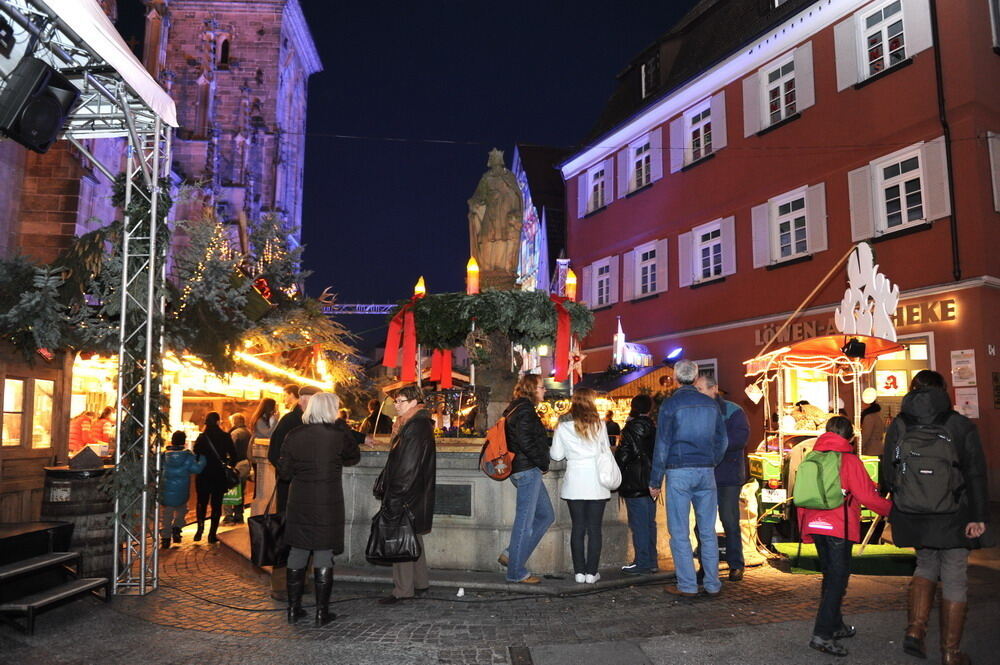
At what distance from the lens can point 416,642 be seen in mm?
5738

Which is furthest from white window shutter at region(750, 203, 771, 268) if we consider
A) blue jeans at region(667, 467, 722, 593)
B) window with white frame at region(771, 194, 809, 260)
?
blue jeans at region(667, 467, 722, 593)

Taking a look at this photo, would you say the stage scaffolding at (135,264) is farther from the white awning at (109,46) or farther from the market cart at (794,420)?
the market cart at (794,420)

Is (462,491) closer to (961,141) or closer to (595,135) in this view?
(961,141)

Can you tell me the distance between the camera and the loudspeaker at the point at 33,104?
21.3ft

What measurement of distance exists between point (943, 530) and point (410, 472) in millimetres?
3934

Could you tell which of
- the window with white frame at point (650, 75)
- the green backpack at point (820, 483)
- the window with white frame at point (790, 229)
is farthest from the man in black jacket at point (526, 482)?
the window with white frame at point (650, 75)

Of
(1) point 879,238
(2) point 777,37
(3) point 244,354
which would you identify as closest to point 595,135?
(2) point 777,37

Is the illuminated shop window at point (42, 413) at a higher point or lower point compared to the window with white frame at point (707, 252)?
lower

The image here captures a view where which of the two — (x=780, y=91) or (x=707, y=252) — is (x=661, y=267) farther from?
(x=780, y=91)

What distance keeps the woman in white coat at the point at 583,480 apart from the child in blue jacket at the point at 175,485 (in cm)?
543

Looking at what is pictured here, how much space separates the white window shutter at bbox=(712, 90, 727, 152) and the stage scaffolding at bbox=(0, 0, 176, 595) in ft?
48.7

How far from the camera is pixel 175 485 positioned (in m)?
10.2

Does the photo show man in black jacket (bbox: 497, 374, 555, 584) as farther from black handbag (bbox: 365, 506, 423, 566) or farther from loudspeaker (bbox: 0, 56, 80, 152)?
loudspeaker (bbox: 0, 56, 80, 152)

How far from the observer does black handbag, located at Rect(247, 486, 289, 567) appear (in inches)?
267
